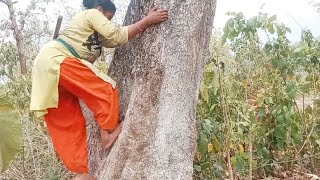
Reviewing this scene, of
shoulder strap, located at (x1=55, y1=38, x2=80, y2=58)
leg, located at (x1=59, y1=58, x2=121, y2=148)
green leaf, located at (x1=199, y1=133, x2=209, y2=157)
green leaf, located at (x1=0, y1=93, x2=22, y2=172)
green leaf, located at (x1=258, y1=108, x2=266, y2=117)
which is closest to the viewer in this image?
green leaf, located at (x1=0, y1=93, x2=22, y2=172)

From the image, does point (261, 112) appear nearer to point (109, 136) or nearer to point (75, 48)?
point (109, 136)

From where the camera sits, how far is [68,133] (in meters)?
3.12

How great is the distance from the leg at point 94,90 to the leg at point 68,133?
0.16 meters

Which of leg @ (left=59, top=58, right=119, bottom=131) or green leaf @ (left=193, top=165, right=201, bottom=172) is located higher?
leg @ (left=59, top=58, right=119, bottom=131)

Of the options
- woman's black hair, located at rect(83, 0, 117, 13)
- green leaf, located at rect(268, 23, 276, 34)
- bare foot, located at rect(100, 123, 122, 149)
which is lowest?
bare foot, located at rect(100, 123, 122, 149)

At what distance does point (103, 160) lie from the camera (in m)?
3.13

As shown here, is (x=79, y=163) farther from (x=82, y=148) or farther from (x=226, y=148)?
(x=226, y=148)

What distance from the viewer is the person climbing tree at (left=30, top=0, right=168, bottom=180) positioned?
2959mm

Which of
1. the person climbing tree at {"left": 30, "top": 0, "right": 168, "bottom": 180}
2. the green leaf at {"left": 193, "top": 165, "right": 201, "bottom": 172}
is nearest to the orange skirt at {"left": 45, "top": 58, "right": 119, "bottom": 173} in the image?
the person climbing tree at {"left": 30, "top": 0, "right": 168, "bottom": 180}

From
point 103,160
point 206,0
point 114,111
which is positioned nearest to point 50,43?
point 114,111

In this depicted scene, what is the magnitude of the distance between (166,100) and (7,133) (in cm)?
132

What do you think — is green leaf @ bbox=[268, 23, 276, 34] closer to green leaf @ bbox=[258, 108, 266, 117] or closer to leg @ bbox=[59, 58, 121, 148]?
green leaf @ bbox=[258, 108, 266, 117]

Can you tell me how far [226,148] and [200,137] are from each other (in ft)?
0.74

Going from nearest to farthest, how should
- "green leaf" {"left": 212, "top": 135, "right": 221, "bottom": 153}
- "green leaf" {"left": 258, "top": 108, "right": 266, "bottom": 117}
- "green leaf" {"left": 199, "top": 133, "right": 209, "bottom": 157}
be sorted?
1. "green leaf" {"left": 199, "top": 133, "right": 209, "bottom": 157}
2. "green leaf" {"left": 212, "top": 135, "right": 221, "bottom": 153}
3. "green leaf" {"left": 258, "top": 108, "right": 266, "bottom": 117}
